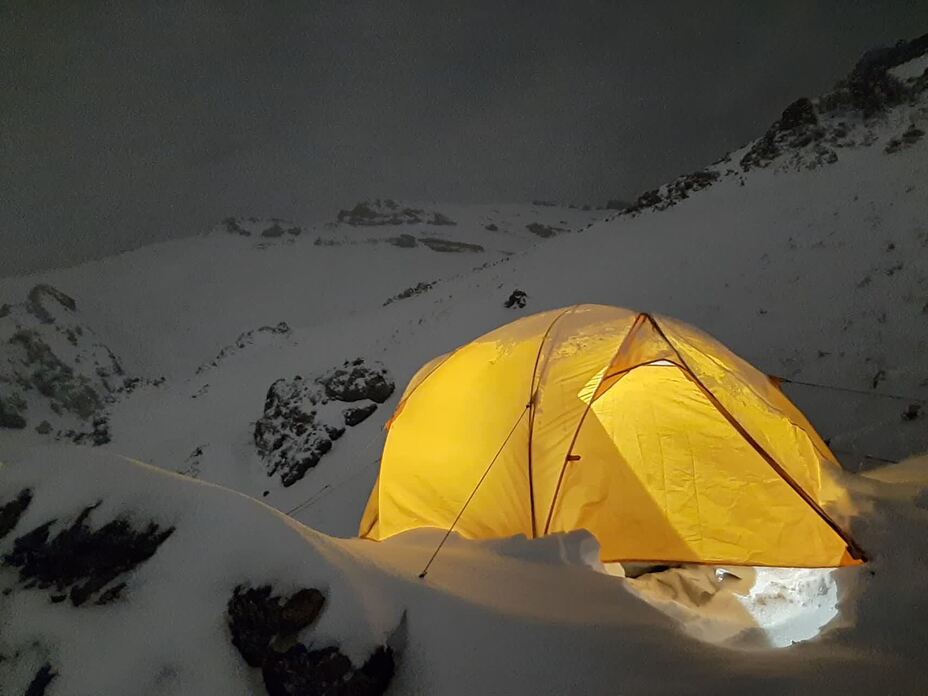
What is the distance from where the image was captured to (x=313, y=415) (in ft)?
35.7

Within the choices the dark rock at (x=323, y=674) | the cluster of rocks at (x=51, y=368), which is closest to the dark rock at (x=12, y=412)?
the cluster of rocks at (x=51, y=368)

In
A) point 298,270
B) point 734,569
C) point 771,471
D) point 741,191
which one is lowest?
point 734,569

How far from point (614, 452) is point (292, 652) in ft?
11.1

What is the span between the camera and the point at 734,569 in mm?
4207

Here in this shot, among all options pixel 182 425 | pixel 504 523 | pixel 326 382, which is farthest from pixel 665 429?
pixel 182 425

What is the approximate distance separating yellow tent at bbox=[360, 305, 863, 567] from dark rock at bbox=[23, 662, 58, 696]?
2.67 m

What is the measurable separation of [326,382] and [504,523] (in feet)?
26.3

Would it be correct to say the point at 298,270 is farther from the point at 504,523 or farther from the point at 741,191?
the point at 504,523

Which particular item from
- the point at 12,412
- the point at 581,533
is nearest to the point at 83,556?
the point at 581,533

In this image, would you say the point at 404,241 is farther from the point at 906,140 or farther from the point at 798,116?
the point at 906,140

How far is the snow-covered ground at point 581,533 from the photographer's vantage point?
2.41 metres

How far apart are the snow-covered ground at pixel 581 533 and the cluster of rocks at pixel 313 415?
1.07ft

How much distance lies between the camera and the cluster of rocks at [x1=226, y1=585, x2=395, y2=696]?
2242mm

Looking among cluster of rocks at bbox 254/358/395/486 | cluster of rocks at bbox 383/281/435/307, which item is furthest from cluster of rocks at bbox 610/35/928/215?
cluster of rocks at bbox 254/358/395/486
